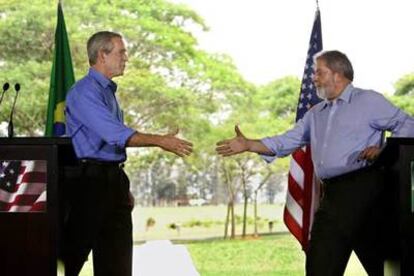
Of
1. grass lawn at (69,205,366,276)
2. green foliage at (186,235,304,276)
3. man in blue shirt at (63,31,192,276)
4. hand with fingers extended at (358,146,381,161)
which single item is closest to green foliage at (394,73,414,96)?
grass lawn at (69,205,366,276)

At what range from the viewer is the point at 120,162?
3410 mm

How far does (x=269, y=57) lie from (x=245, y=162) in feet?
3.49

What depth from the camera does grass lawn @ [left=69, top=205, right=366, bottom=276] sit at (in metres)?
7.95

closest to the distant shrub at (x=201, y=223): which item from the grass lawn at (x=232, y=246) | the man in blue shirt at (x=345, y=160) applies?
the grass lawn at (x=232, y=246)

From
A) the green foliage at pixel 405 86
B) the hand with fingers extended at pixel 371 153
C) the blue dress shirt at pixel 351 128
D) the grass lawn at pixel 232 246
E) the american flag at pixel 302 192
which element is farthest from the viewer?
the grass lawn at pixel 232 246

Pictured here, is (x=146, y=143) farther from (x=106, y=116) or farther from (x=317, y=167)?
(x=317, y=167)

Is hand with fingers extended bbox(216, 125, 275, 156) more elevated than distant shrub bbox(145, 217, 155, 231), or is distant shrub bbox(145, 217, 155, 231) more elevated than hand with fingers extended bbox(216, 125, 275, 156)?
hand with fingers extended bbox(216, 125, 275, 156)

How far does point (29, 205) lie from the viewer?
10.5ft

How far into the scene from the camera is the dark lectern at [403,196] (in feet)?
10.3

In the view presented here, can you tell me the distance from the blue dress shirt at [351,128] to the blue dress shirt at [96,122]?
32.2 inches

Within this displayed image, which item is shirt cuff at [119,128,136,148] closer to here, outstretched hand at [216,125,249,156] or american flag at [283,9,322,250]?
outstretched hand at [216,125,249,156]

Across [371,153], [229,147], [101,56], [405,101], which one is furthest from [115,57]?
[405,101]

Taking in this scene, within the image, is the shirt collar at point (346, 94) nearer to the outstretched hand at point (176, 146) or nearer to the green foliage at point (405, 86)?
the outstretched hand at point (176, 146)

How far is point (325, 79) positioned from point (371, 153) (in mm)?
391
